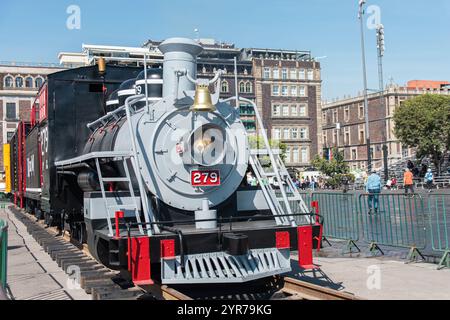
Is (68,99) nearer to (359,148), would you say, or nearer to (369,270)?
(369,270)

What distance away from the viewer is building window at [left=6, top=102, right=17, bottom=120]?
67.8m

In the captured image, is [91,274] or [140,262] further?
[91,274]

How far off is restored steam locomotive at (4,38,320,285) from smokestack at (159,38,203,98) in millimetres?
13

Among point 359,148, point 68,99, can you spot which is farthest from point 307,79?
point 68,99

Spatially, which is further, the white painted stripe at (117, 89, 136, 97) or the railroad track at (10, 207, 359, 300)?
the white painted stripe at (117, 89, 136, 97)

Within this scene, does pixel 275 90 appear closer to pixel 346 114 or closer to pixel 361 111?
pixel 361 111

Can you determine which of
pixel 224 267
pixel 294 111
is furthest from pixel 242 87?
pixel 224 267

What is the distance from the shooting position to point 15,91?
6756 centimetres

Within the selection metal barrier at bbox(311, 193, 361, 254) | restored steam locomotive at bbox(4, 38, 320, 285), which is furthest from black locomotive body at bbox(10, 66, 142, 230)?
metal barrier at bbox(311, 193, 361, 254)

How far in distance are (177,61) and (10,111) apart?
6722cm

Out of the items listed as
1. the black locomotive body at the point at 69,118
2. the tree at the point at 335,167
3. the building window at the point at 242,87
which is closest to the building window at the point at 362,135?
the building window at the point at 242,87

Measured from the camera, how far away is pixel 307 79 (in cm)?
7931

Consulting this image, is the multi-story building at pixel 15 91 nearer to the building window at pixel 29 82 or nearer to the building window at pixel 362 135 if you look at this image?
the building window at pixel 29 82

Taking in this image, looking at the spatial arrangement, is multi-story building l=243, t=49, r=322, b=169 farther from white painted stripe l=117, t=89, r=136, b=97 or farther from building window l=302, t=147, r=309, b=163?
white painted stripe l=117, t=89, r=136, b=97
